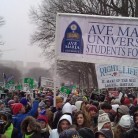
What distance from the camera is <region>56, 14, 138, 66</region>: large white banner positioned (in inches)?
367

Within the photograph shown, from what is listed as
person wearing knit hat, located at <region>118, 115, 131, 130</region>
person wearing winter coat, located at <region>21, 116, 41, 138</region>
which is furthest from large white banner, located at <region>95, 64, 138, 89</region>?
person wearing winter coat, located at <region>21, 116, 41, 138</region>

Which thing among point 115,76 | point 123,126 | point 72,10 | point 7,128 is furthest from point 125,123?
point 72,10

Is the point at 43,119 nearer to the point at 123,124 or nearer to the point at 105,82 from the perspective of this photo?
the point at 123,124

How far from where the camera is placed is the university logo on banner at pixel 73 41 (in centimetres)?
955

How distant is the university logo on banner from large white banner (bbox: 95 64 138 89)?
2.37 metres

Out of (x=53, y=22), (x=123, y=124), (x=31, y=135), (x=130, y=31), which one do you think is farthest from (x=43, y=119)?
(x=53, y=22)

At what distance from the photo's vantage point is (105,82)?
11.8 metres

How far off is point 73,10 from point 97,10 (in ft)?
6.04

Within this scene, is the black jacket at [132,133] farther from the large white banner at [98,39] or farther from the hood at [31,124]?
the large white banner at [98,39]

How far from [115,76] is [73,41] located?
2705 millimetres

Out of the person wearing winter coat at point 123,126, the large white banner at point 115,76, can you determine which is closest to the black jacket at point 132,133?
the person wearing winter coat at point 123,126

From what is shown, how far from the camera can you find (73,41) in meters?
9.56

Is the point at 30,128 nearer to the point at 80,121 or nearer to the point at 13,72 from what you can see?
the point at 80,121

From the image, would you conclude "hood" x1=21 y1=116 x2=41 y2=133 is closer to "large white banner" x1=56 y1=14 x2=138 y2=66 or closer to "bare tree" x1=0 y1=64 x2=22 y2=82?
"large white banner" x1=56 y1=14 x2=138 y2=66
